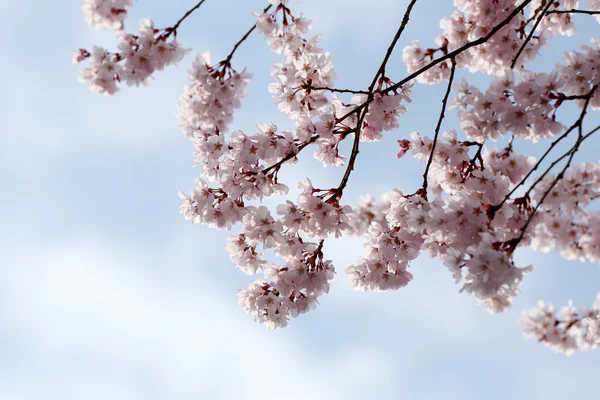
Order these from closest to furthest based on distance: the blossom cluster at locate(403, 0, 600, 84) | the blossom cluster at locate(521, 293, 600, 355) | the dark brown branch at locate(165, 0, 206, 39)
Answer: the dark brown branch at locate(165, 0, 206, 39), the blossom cluster at locate(403, 0, 600, 84), the blossom cluster at locate(521, 293, 600, 355)

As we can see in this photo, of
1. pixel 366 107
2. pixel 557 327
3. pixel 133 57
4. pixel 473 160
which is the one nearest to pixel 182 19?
pixel 133 57

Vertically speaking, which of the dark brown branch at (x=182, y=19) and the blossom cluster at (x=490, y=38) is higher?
the blossom cluster at (x=490, y=38)

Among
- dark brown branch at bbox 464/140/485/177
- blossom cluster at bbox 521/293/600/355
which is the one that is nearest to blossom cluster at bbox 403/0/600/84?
dark brown branch at bbox 464/140/485/177

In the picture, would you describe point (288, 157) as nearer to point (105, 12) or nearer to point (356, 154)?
point (356, 154)

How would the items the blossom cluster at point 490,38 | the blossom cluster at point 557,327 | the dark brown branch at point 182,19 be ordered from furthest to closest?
1. the blossom cluster at point 557,327
2. the blossom cluster at point 490,38
3. the dark brown branch at point 182,19

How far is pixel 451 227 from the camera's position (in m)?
3.67

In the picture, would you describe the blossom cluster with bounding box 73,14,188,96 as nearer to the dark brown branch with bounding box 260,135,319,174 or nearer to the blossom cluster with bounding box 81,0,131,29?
the blossom cluster with bounding box 81,0,131,29

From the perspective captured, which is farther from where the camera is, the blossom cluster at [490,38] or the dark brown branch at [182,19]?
the blossom cluster at [490,38]

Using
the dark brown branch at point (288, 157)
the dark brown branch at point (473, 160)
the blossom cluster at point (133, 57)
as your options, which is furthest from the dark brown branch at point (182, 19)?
the dark brown branch at point (473, 160)

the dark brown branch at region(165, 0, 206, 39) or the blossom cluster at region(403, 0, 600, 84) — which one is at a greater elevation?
the blossom cluster at region(403, 0, 600, 84)

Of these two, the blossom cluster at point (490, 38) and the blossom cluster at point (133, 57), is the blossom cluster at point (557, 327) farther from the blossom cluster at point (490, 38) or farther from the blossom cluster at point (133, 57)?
the blossom cluster at point (133, 57)

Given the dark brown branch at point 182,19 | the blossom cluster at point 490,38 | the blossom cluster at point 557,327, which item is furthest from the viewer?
the blossom cluster at point 557,327

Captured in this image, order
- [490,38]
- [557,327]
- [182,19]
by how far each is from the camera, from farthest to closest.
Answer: [557,327] < [490,38] < [182,19]

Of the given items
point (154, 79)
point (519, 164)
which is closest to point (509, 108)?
point (519, 164)
